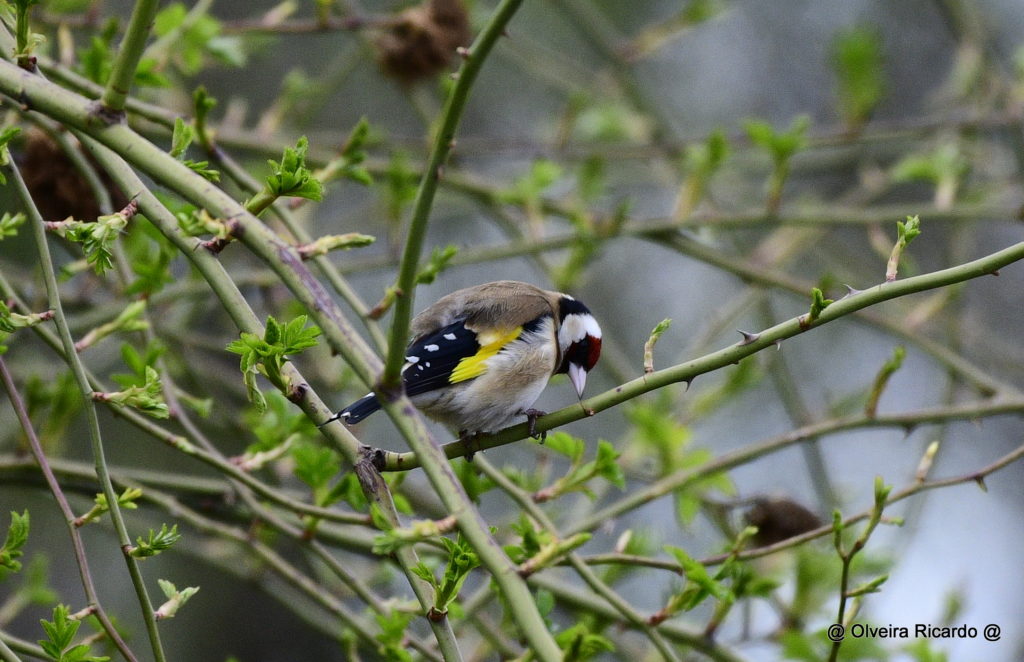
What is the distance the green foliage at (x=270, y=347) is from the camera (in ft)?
7.00

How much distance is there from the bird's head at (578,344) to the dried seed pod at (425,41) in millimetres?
1718

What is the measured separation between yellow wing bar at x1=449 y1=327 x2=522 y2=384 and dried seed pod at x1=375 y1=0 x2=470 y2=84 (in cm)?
193

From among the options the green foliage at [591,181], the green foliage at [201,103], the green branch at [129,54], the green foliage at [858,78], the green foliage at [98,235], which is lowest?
the green foliage at [98,235]

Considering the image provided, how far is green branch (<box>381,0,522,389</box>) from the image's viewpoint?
173 cm

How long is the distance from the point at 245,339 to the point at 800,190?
7418 millimetres

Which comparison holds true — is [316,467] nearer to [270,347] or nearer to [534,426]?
[534,426]

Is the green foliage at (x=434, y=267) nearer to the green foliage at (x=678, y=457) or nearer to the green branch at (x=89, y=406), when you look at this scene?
the green branch at (x=89, y=406)

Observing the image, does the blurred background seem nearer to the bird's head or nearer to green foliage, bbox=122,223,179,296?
the bird's head

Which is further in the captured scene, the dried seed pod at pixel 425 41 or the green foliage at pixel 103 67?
the dried seed pod at pixel 425 41

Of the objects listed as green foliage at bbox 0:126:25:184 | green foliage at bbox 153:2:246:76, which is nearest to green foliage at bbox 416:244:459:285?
green foliage at bbox 0:126:25:184

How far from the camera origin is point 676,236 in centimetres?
459

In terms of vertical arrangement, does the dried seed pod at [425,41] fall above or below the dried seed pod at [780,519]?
above

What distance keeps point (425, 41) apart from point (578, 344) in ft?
6.39

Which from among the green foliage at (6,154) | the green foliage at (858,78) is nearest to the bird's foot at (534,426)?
the green foliage at (6,154)
